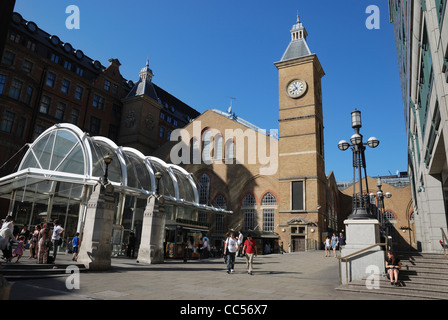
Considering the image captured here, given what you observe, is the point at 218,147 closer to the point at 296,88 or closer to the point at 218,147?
the point at 218,147

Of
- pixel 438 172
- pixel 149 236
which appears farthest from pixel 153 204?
pixel 438 172

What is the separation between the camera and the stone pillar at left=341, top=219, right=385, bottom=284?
31.9ft

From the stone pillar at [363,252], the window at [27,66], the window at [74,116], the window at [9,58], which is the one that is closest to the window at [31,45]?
the window at [27,66]

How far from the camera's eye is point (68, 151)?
77.6 ft

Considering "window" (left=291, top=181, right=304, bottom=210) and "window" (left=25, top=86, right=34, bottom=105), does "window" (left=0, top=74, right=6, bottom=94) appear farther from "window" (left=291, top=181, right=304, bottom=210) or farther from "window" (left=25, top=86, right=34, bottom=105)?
"window" (left=291, top=181, right=304, bottom=210)

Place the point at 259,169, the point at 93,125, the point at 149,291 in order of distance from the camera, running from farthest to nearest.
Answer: the point at 93,125, the point at 259,169, the point at 149,291

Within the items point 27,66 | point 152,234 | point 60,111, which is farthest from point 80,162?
point 27,66

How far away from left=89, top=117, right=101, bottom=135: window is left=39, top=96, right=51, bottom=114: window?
6205 mm

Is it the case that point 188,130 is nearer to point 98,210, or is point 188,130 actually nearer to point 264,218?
point 264,218

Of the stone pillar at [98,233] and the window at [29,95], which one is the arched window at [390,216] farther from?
the window at [29,95]

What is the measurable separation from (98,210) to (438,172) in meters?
18.0

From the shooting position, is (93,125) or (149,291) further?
(93,125)

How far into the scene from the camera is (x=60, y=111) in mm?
38094

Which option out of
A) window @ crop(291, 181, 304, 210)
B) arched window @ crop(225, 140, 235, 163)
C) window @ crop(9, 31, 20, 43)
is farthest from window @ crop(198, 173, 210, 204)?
window @ crop(9, 31, 20, 43)
